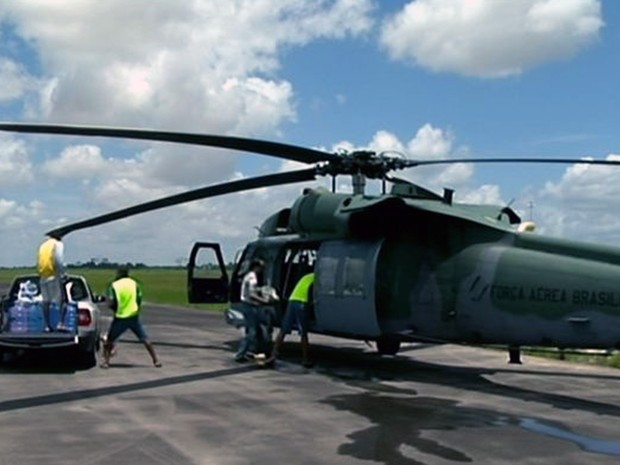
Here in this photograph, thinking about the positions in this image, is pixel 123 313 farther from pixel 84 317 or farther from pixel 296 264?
pixel 296 264

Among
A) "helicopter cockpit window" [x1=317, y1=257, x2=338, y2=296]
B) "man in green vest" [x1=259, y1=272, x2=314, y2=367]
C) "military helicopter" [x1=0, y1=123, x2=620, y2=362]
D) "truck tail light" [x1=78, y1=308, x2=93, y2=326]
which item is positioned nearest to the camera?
"military helicopter" [x1=0, y1=123, x2=620, y2=362]

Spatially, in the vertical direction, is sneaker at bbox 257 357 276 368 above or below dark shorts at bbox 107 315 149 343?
below

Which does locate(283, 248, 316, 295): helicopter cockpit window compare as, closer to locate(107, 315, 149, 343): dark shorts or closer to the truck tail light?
locate(107, 315, 149, 343): dark shorts

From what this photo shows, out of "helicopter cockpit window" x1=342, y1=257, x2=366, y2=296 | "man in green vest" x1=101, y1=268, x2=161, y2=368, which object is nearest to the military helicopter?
"helicopter cockpit window" x1=342, y1=257, x2=366, y2=296

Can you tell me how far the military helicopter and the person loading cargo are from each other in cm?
113

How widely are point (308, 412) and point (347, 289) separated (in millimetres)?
4340

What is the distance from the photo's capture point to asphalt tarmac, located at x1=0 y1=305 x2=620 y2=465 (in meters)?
7.64

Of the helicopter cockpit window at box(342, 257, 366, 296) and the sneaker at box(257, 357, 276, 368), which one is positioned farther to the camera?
the sneaker at box(257, 357, 276, 368)

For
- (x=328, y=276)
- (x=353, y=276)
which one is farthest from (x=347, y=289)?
(x=328, y=276)

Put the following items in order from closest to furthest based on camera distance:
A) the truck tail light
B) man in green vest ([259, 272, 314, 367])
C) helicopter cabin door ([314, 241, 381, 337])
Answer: helicopter cabin door ([314, 241, 381, 337]) < the truck tail light < man in green vest ([259, 272, 314, 367])

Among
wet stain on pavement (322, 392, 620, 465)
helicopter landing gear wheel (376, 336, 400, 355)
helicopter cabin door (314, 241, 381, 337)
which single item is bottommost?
wet stain on pavement (322, 392, 620, 465)

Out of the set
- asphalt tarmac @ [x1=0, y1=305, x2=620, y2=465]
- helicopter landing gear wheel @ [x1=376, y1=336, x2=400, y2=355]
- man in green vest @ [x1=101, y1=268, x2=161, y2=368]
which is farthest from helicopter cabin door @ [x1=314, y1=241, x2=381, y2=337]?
man in green vest @ [x1=101, y1=268, x2=161, y2=368]

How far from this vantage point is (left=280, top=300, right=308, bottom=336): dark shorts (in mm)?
14773

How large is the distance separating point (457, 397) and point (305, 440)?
3.60 meters
